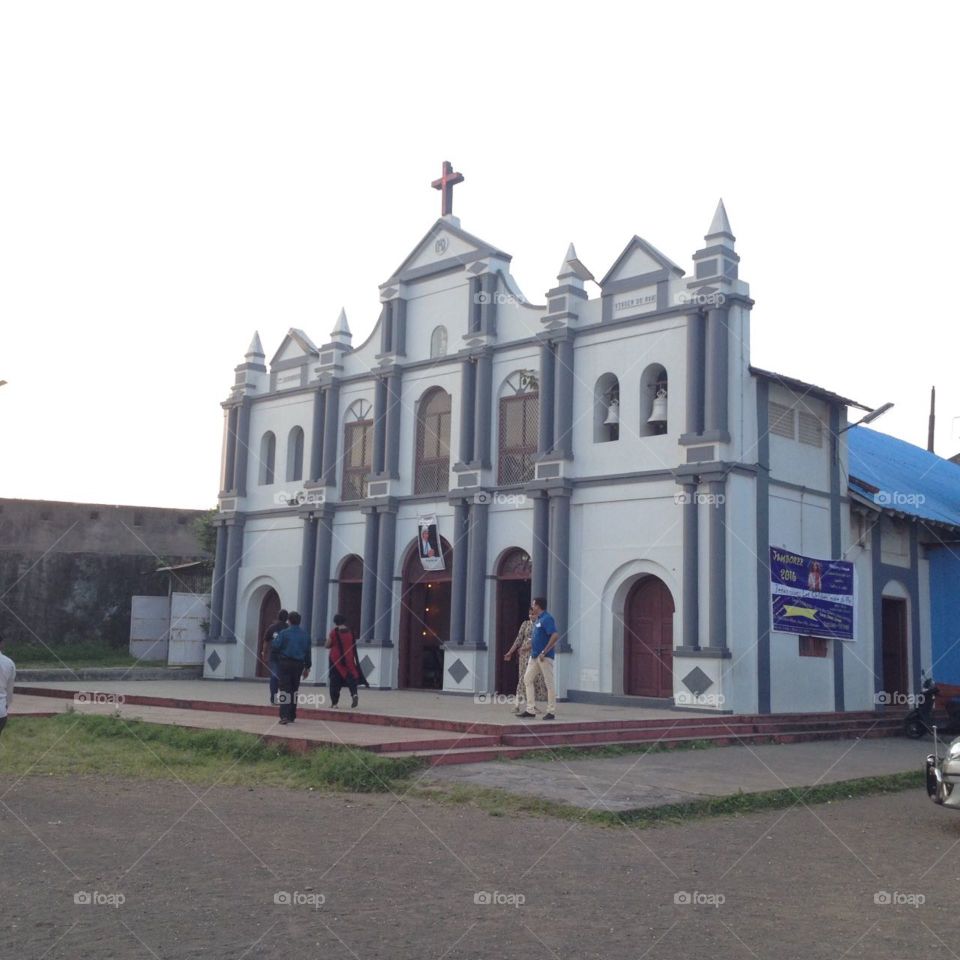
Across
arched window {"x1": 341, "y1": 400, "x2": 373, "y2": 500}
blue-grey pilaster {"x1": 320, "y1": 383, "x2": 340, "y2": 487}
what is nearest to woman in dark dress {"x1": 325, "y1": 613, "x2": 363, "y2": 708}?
arched window {"x1": 341, "y1": 400, "x2": 373, "y2": 500}

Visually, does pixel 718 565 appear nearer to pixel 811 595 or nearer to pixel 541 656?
pixel 811 595

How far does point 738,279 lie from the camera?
63.3 ft

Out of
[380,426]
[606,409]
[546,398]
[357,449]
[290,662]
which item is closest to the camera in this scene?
[290,662]

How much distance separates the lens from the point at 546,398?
2136 cm

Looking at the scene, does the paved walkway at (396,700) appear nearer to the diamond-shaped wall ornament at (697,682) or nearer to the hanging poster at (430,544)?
the diamond-shaped wall ornament at (697,682)

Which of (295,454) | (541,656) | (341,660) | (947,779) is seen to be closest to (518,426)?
(295,454)

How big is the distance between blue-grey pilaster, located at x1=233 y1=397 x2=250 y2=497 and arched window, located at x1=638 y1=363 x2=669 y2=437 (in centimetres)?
1123

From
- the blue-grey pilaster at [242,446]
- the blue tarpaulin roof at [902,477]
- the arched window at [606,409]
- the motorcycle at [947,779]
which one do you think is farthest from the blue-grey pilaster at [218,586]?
the motorcycle at [947,779]

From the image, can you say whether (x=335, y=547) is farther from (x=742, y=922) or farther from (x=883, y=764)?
(x=742, y=922)

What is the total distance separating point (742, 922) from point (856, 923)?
2.08 feet

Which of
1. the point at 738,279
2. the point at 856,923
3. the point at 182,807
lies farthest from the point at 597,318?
the point at 856,923

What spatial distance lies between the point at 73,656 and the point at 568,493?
1686cm

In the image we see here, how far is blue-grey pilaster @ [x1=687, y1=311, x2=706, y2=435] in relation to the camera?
19.1 metres

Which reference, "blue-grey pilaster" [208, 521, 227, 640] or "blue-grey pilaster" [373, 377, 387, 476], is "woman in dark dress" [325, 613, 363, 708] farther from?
"blue-grey pilaster" [208, 521, 227, 640]
